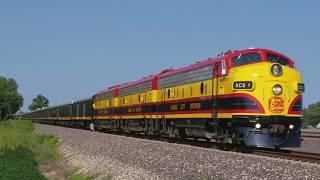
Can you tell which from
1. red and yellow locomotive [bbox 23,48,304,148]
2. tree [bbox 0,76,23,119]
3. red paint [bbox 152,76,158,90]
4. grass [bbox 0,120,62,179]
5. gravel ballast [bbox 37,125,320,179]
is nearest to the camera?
gravel ballast [bbox 37,125,320,179]

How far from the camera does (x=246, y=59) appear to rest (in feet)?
70.4

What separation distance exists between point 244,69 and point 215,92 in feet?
6.91

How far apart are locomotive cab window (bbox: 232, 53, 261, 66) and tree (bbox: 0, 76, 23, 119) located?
124m

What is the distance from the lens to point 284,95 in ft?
67.5

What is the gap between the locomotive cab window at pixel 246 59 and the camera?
21.3 metres

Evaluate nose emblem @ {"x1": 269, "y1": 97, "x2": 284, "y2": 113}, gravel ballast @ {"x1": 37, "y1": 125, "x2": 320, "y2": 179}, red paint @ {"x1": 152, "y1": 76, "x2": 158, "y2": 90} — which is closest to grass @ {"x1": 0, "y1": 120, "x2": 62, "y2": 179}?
gravel ballast @ {"x1": 37, "y1": 125, "x2": 320, "y2": 179}

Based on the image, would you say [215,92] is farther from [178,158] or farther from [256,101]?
[178,158]

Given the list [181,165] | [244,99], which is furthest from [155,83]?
[181,165]

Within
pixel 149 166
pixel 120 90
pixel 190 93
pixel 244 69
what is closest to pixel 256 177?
pixel 149 166

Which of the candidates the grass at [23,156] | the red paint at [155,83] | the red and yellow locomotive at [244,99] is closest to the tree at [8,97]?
the grass at [23,156]

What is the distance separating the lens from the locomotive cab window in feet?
69.9

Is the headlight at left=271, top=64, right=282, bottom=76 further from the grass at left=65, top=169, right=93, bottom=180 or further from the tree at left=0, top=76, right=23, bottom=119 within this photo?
the tree at left=0, top=76, right=23, bottom=119

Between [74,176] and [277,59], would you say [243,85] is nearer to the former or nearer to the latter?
[277,59]

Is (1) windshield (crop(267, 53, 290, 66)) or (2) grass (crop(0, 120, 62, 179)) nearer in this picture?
(2) grass (crop(0, 120, 62, 179))
